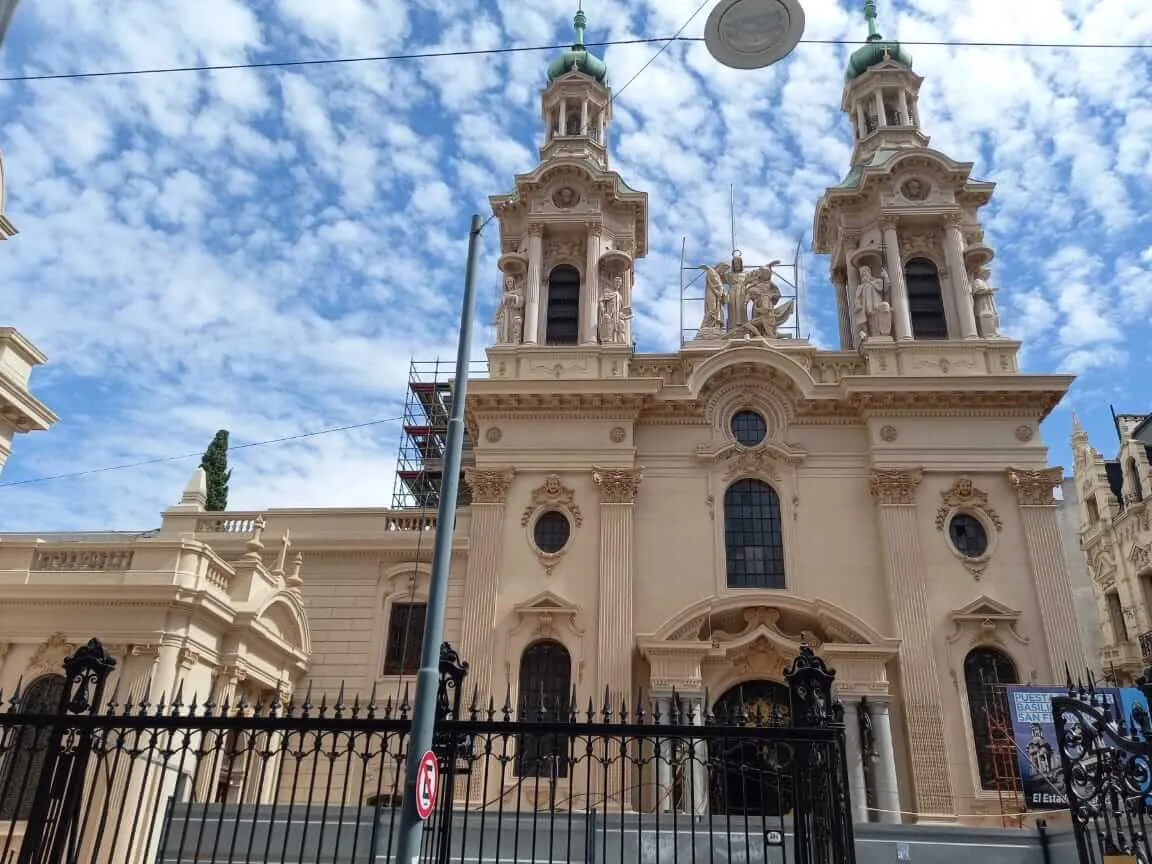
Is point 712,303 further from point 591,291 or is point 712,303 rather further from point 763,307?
point 591,291

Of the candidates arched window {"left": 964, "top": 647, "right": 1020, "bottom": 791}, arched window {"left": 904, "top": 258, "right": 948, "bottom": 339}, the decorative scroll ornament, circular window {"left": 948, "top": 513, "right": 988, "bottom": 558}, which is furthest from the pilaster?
arched window {"left": 904, "top": 258, "right": 948, "bottom": 339}

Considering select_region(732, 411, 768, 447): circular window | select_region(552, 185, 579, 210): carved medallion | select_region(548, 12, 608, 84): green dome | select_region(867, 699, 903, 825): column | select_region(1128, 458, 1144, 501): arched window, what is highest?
select_region(548, 12, 608, 84): green dome

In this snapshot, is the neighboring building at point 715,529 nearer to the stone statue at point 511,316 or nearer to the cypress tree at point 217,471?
the stone statue at point 511,316

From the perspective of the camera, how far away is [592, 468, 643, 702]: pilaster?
23234 millimetres

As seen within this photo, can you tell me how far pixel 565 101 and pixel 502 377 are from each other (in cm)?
1310

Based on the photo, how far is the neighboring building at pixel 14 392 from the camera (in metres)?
17.8

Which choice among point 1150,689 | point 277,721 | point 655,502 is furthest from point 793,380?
point 277,721

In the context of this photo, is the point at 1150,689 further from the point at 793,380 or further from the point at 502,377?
the point at 502,377

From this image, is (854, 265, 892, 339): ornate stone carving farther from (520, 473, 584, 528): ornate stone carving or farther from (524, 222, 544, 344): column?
(520, 473, 584, 528): ornate stone carving

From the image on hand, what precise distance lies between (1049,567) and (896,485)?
4344mm

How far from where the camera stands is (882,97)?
3484cm

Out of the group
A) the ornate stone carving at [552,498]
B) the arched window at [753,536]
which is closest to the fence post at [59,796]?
the ornate stone carving at [552,498]

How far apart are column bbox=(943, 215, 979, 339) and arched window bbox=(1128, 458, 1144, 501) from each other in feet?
54.1

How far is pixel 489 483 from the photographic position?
2594 centimetres
